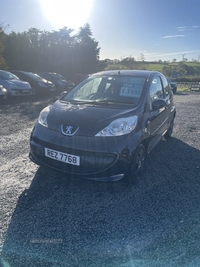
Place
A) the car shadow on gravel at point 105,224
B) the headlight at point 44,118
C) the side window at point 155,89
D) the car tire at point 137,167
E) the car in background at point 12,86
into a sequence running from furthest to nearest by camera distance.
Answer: the car in background at point 12,86 < the side window at point 155,89 < the headlight at point 44,118 < the car tire at point 137,167 < the car shadow on gravel at point 105,224

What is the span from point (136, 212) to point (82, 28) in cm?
3356

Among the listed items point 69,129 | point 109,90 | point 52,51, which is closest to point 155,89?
point 109,90

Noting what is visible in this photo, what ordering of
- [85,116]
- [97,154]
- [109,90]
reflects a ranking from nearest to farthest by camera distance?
1. [97,154]
2. [85,116]
3. [109,90]

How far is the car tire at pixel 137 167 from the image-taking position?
2929 millimetres

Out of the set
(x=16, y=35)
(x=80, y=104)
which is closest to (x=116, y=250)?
(x=80, y=104)

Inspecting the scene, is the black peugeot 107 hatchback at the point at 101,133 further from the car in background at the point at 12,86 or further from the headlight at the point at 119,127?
the car in background at the point at 12,86

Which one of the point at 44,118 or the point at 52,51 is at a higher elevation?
the point at 52,51

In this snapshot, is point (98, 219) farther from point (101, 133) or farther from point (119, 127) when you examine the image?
point (119, 127)

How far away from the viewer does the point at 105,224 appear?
7.86 ft

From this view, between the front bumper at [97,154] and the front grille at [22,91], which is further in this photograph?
the front grille at [22,91]

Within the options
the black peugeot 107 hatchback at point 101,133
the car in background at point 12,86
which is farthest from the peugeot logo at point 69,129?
the car in background at point 12,86

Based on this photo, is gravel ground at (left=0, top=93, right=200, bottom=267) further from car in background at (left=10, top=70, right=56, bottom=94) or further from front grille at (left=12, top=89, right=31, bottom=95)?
car in background at (left=10, top=70, right=56, bottom=94)

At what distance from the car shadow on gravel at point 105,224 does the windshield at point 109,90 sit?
132 cm

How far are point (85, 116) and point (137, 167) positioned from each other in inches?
40.5
